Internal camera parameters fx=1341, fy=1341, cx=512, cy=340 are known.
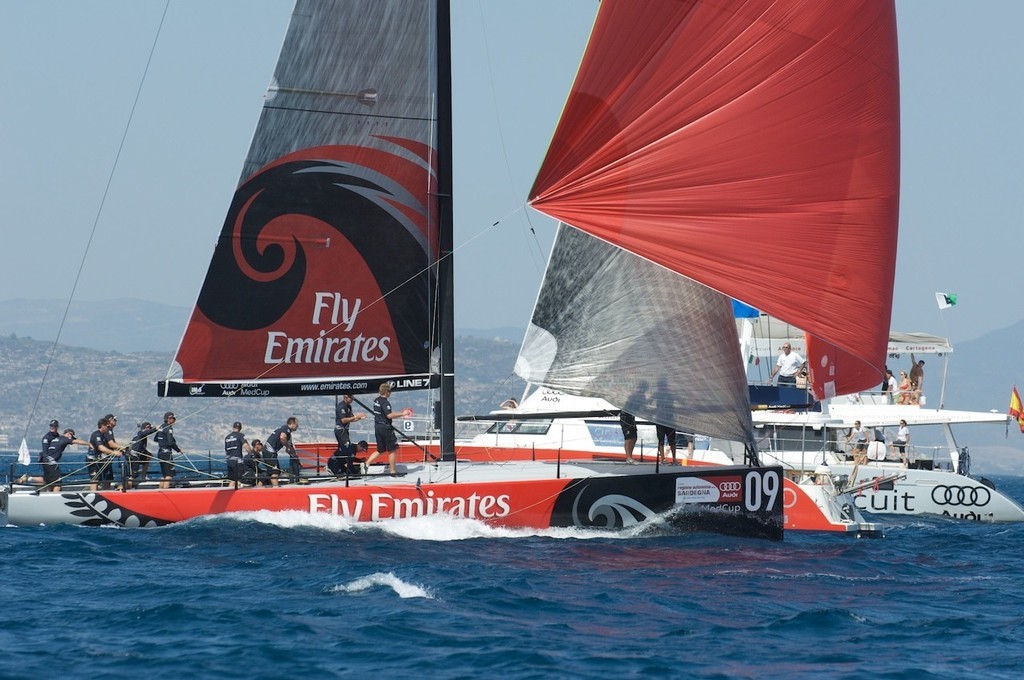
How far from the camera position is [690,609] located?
43.3 ft

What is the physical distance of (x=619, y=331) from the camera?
58.7 ft

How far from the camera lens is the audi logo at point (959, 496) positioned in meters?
28.5

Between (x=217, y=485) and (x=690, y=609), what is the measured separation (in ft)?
25.4

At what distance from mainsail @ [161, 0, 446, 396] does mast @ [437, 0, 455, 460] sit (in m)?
0.12

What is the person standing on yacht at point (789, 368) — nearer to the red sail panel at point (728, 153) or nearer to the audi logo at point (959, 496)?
the audi logo at point (959, 496)

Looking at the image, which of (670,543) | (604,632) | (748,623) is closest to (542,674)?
(604,632)

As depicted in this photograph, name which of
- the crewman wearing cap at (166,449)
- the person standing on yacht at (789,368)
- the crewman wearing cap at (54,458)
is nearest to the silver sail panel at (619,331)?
the crewman wearing cap at (166,449)

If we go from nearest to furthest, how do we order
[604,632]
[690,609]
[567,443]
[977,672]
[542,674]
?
[542,674] < [977,672] < [604,632] < [690,609] < [567,443]

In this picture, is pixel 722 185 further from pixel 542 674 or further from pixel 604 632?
pixel 542 674

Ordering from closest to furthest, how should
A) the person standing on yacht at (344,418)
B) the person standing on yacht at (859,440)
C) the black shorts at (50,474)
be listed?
the black shorts at (50,474) < the person standing on yacht at (344,418) < the person standing on yacht at (859,440)

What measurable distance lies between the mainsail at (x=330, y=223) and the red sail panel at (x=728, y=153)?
8.16ft

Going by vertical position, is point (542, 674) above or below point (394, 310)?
below

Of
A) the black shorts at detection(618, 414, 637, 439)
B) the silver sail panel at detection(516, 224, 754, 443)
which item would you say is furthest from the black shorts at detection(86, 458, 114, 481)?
the black shorts at detection(618, 414, 637, 439)

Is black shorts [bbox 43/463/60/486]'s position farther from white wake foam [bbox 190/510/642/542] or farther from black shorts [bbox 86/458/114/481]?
white wake foam [bbox 190/510/642/542]
